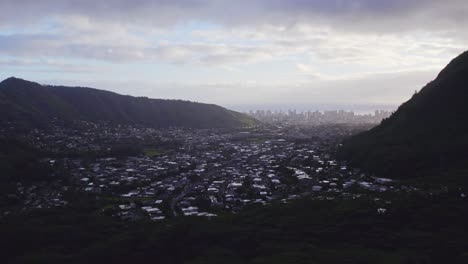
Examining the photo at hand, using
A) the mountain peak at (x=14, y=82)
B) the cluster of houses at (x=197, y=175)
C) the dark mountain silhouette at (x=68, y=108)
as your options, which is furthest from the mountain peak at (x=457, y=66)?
the mountain peak at (x=14, y=82)

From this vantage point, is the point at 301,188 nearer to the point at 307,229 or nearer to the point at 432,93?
the point at 307,229

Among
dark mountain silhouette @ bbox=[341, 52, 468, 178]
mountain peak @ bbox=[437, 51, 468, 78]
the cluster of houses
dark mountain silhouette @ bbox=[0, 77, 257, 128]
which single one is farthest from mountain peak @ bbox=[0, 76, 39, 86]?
mountain peak @ bbox=[437, 51, 468, 78]

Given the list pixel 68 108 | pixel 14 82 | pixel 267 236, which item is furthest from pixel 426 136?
pixel 14 82

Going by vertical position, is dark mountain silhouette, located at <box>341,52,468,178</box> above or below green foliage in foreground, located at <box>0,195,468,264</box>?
above

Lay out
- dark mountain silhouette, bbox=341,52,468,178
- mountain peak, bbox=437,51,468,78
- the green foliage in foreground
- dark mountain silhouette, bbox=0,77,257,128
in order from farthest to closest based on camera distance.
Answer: dark mountain silhouette, bbox=0,77,257,128, mountain peak, bbox=437,51,468,78, dark mountain silhouette, bbox=341,52,468,178, the green foliage in foreground

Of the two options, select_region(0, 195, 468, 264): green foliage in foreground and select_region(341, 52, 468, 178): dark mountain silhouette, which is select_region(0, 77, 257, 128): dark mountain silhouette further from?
select_region(341, 52, 468, 178): dark mountain silhouette

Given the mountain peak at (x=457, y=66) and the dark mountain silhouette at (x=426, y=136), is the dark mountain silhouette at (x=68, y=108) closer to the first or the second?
the dark mountain silhouette at (x=426, y=136)

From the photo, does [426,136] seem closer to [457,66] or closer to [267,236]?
[457,66]
